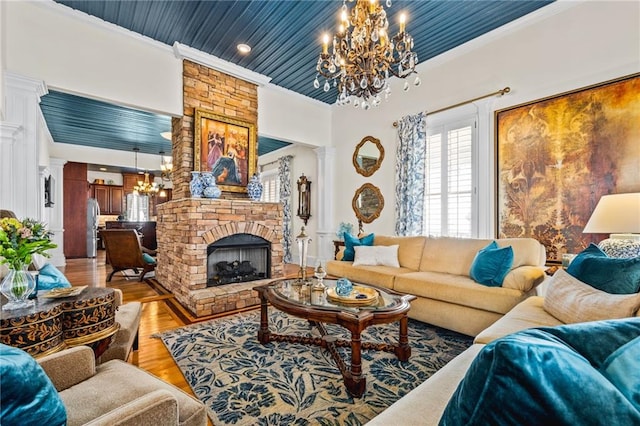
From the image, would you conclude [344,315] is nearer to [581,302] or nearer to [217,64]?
[581,302]

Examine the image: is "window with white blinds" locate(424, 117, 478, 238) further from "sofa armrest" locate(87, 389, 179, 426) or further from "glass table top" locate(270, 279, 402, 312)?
"sofa armrest" locate(87, 389, 179, 426)

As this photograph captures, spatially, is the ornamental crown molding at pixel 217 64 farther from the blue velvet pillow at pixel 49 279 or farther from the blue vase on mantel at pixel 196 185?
the blue velvet pillow at pixel 49 279


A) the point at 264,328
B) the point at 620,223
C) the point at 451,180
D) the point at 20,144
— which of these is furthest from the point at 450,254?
the point at 20,144

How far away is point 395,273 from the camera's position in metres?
3.29

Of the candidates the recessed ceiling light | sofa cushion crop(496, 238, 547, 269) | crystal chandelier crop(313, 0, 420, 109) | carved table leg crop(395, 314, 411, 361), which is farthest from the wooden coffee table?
the recessed ceiling light

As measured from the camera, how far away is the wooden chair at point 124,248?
15.6 feet

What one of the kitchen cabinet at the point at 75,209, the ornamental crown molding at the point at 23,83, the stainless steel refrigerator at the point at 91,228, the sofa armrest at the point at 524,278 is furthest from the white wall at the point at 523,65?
the kitchen cabinet at the point at 75,209

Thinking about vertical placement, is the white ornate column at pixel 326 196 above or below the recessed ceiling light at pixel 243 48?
below

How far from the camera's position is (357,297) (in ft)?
6.96

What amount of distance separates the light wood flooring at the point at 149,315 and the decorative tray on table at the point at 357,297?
1118 millimetres

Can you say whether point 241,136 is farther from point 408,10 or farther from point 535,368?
point 535,368

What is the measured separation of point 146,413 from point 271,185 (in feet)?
24.1

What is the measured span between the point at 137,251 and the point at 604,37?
22.0ft

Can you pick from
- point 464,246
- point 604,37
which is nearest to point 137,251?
point 464,246
